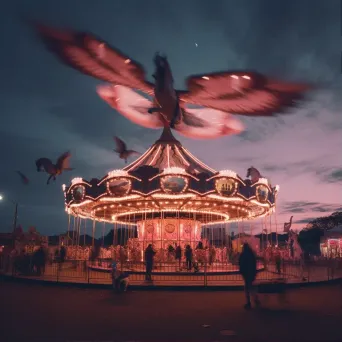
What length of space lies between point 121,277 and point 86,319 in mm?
3969

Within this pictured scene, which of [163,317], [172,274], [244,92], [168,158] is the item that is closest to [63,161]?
[168,158]

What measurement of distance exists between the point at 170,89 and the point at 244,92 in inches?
A: 157

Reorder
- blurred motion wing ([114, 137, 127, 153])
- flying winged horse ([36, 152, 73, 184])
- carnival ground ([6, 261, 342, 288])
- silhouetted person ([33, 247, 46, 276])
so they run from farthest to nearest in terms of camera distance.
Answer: blurred motion wing ([114, 137, 127, 153]) < flying winged horse ([36, 152, 73, 184]) < silhouetted person ([33, 247, 46, 276]) < carnival ground ([6, 261, 342, 288])

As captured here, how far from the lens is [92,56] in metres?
15.2

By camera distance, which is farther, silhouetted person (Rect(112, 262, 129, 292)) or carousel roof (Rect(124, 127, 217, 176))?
carousel roof (Rect(124, 127, 217, 176))

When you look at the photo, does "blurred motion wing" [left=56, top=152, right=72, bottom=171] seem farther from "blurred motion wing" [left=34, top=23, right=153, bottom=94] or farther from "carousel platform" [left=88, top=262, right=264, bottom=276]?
"carousel platform" [left=88, top=262, right=264, bottom=276]

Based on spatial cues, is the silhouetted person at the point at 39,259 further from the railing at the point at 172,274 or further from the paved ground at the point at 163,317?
the paved ground at the point at 163,317

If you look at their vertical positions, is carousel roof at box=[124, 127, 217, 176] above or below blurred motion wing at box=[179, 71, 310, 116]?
below

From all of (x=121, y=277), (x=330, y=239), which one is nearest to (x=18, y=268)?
(x=121, y=277)

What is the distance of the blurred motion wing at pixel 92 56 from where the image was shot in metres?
12.9

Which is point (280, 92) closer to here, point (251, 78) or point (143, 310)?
point (251, 78)

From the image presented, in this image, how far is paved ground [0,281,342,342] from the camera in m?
5.52

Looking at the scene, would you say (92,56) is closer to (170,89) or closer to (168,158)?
(170,89)

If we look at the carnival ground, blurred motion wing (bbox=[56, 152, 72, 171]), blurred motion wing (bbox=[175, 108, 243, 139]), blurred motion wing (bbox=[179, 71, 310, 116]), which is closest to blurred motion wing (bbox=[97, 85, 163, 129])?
blurred motion wing (bbox=[175, 108, 243, 139])
